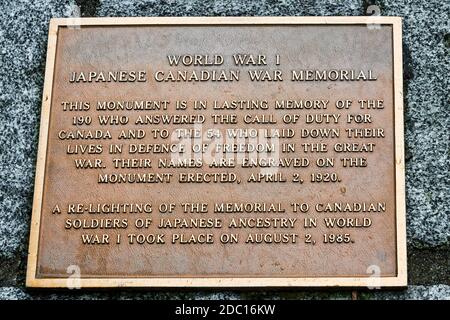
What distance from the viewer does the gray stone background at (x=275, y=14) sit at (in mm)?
2965

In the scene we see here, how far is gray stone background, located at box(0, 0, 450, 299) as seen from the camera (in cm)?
296

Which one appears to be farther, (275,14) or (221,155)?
(275,14)

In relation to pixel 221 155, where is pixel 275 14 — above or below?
above

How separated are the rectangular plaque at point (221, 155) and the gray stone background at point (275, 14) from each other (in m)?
0.09

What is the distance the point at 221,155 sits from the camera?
120 inches

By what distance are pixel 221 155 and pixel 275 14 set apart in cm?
79

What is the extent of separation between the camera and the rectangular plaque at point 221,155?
2.93 m

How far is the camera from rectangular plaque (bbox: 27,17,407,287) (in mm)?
2932

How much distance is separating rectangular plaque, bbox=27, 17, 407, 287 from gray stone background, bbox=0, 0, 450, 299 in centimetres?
9

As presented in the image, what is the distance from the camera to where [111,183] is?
304cm

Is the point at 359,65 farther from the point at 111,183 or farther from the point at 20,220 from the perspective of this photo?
the point at 20,220

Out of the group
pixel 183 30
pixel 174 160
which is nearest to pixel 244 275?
pixel 174 160

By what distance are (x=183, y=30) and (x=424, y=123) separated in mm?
1224
